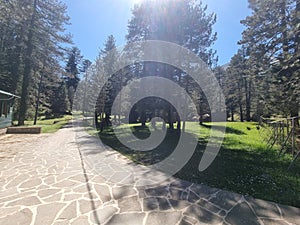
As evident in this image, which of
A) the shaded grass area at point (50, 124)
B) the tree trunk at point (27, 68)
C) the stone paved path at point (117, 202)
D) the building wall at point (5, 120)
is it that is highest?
the tree trunk at point (27, 68)

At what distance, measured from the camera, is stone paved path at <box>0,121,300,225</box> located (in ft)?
8.27

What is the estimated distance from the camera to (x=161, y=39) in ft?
34.6

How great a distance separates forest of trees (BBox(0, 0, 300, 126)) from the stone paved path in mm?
6649

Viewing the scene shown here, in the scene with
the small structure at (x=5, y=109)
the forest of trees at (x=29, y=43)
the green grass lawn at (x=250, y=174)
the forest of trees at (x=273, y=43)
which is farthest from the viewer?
the forest of trees at (x=29, y=43)

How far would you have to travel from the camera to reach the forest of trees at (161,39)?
393 inches

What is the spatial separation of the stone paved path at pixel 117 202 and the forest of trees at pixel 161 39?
21.8ft

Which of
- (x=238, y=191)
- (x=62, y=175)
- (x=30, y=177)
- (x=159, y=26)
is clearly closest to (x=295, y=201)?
(x=238, y=191)

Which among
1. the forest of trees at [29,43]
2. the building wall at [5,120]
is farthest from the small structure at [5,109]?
the forest of trees at [29,43]

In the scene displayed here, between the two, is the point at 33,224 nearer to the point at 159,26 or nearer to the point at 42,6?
the point at 159,26

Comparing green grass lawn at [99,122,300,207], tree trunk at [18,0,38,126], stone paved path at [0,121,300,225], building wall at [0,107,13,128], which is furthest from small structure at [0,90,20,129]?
green grass lawn at [99,122,300,207]

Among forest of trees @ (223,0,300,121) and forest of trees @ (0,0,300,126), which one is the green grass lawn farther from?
forest of trees @ (223,0,300,121)

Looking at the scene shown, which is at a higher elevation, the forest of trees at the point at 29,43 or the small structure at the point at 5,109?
the forest of trees at the point at 29,43

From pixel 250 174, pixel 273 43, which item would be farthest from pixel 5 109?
pixel 273 43

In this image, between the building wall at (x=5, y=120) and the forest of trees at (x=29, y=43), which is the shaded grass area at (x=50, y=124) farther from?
the building wall at (x=5, y=120)
